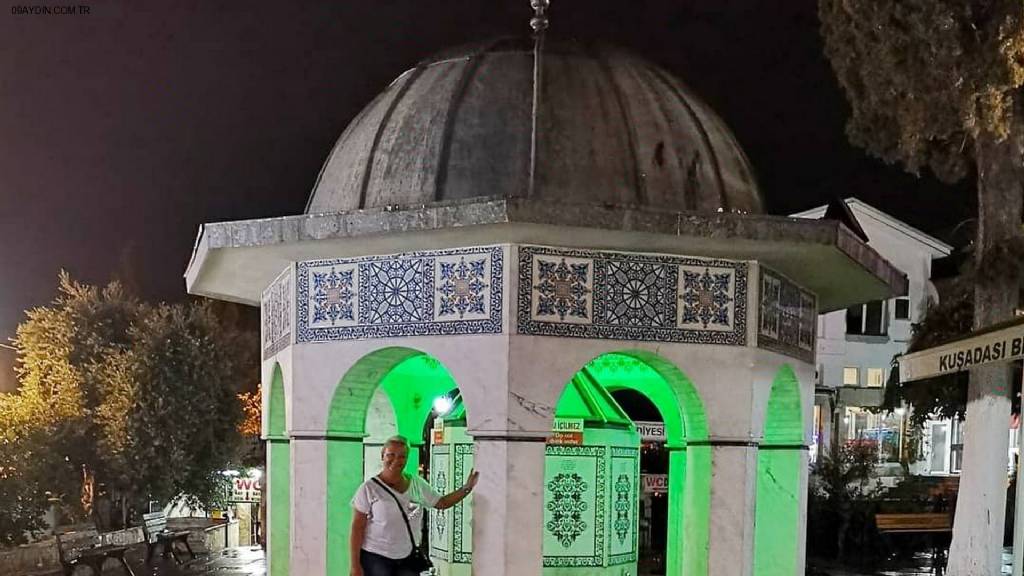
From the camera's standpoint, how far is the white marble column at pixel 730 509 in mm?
5910

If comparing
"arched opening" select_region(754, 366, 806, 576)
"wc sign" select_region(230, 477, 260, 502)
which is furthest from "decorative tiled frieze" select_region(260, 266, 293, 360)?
"wc sign" select_region(230, 477, 260, 502)

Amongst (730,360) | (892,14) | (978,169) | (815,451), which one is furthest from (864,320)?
(730,360)

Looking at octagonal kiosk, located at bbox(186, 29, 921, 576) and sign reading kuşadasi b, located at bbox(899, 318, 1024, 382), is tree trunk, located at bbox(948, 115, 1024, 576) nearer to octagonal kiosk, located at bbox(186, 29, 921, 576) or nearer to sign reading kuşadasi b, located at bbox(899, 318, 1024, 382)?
sign reading kuşadasi b, located at bbox(899, 318, 1024, 382)

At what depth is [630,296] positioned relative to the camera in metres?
5.77

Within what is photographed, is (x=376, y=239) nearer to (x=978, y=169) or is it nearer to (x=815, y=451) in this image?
(x=978, y=169)

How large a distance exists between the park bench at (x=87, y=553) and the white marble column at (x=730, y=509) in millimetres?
9110

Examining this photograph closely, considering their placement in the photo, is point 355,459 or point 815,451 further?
point 815,451

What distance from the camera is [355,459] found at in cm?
636

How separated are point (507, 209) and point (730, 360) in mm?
1923

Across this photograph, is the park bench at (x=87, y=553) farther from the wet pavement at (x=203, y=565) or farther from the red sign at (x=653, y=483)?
the red sign at (x=653, y=483)

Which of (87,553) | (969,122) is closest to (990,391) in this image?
(969,122)

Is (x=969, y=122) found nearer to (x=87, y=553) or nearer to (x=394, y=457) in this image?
(x=394, y=457)

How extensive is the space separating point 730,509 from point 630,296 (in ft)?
4.98

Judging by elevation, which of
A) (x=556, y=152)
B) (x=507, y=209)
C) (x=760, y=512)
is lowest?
(x=760, y=512)
